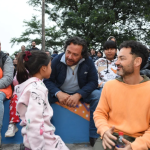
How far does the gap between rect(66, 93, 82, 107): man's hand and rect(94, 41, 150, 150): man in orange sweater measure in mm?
1004

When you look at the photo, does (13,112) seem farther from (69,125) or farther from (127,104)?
(127,104)

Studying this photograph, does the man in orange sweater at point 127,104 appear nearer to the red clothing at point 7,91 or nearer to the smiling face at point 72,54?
the smiling face at point 72,54

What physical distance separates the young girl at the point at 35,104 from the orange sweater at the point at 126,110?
469 mm

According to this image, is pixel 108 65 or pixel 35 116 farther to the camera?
pixel 108 65

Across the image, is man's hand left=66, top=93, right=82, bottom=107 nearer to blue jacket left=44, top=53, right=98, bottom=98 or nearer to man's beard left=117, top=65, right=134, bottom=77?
blue jacket left=44, top=53, right=98, bottom=98

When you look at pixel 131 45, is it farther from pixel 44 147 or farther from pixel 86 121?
pixel 86 121

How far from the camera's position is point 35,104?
1.61 m

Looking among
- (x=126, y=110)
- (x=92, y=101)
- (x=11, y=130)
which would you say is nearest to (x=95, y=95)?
(x=92, y=101)

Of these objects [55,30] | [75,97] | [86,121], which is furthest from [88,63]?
[55,30]

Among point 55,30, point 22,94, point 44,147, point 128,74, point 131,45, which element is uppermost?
point 55,30

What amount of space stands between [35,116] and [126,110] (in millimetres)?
760

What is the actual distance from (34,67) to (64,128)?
53.7 inches

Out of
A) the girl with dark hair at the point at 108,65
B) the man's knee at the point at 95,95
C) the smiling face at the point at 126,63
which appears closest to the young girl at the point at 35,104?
the smiling face at the point at 126,63

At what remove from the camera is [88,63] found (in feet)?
9.68
